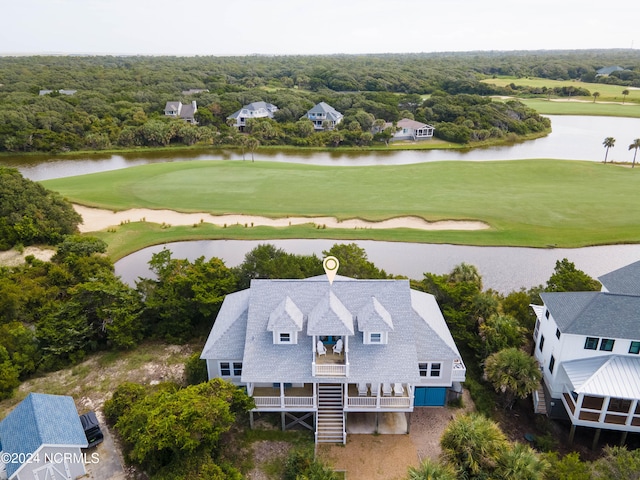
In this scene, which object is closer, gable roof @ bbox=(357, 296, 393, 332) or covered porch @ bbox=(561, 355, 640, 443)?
covered porch @ bbox=(561, 355, 640, 443)

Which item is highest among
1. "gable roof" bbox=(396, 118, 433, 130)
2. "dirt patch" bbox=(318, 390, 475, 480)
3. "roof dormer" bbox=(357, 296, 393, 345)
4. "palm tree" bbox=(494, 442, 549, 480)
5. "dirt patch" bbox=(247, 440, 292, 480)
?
"gable roof" bbox=(396, 118, 433, 130)

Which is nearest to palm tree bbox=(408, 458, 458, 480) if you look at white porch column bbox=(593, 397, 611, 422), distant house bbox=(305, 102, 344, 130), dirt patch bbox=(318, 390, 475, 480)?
dirt patch bbox=(318, 390, 475, 480)

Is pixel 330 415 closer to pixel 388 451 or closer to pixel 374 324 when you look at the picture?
pixel 388 451

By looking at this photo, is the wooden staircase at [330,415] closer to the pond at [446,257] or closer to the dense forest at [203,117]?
the pond at [446,257]

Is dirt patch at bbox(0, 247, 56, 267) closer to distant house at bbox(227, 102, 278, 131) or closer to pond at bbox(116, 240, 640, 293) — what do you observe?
pond at bbox(116, 240, 640, 293)

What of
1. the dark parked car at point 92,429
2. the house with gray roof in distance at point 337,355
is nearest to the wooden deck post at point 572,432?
the house with gray roof in distance at point 337,355

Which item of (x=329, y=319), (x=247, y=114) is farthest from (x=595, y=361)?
(x=247, y=114)
